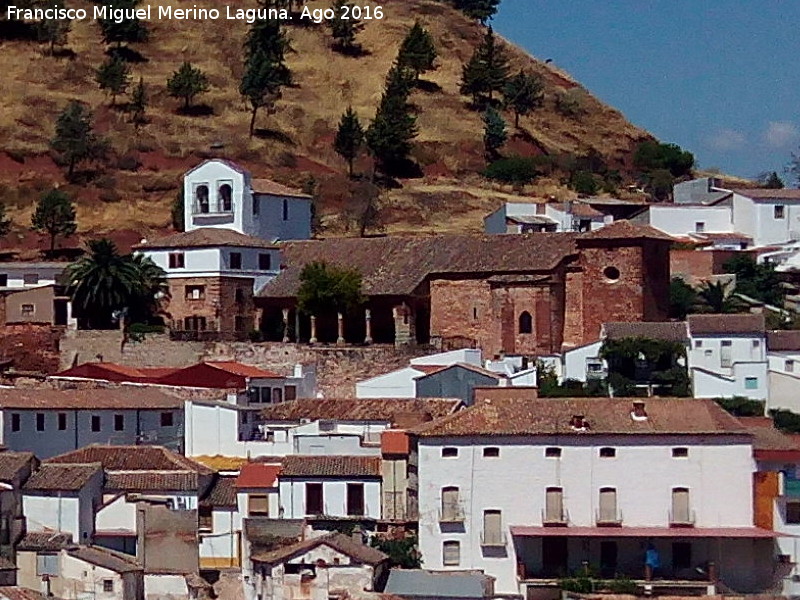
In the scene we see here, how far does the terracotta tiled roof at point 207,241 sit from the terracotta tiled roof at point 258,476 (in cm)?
1592

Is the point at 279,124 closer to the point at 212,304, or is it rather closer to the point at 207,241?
the point at 207,241

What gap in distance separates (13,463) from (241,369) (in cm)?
1301

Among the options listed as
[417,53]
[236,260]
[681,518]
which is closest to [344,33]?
[417,53]

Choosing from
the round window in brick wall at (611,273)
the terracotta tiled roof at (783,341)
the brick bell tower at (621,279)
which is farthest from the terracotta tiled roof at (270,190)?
the terracotta tiled roof at (783,341)

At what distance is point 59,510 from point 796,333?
21995mm

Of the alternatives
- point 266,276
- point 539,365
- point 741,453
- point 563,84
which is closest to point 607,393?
point 539,365

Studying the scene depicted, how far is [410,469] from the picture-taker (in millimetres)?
41938

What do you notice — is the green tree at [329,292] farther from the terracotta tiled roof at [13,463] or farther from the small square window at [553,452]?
the small square window at [553,452]

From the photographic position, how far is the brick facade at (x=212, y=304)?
5878 cm

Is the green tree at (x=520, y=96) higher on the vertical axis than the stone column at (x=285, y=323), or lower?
higher

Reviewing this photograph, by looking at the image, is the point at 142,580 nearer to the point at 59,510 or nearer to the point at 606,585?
the point at 59,510

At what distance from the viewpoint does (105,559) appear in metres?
38.8

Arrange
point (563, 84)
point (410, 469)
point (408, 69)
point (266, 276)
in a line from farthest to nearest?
1. point (563, 84)
2. point (408, 69)
3. point (266, 276)
4. point (410, 469)

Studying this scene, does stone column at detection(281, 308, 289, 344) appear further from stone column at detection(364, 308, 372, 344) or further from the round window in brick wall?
the round window in brick wall
